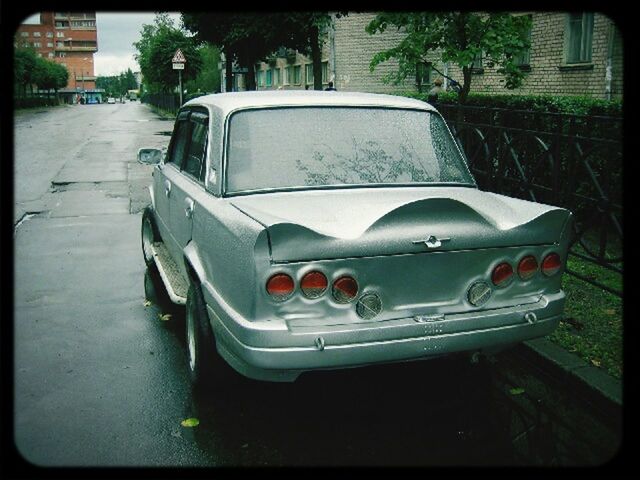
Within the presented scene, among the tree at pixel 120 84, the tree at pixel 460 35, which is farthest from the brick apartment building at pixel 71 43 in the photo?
the tree at pixel 460 35

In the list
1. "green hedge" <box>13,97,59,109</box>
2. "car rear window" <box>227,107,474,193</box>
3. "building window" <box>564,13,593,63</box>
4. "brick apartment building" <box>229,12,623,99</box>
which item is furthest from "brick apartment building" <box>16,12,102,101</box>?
"car rear window" <box>227,107,474,193</box>

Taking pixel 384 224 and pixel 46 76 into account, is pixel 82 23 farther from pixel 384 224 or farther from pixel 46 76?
pixel 384 224

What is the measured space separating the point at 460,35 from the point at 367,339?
7.23m

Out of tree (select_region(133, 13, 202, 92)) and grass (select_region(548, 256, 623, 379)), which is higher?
tree (select_region(133, 13, 202, 92))

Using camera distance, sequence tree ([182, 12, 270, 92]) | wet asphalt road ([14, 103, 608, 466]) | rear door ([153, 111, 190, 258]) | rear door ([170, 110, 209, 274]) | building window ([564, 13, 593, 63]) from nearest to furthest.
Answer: wet asphalt road ([14, 103, 608, 466]) < rear door ([170, 110, 209, 274]) < rear door ([153, 111, 190, 258]) < building window ([564, 13, 593, 63]) < tree ([182, 12, 270, 92])

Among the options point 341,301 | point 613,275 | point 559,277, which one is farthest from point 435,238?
point 613,275

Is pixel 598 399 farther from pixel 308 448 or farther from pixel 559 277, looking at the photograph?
pixel 308 448

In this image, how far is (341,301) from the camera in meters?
3.48

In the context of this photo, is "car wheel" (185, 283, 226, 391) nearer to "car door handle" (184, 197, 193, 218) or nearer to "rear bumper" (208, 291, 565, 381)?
"rear bumper" (208, 291, 565, 381)

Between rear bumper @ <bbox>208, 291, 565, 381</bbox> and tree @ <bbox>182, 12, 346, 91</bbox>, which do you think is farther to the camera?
tree @ <bbox>182, 12, 346, 91</bbox>

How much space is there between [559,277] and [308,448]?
1.72 metres

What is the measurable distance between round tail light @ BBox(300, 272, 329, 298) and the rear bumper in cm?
17

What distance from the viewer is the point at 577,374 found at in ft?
14.0

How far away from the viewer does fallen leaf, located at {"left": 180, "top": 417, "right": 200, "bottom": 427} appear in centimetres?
388
